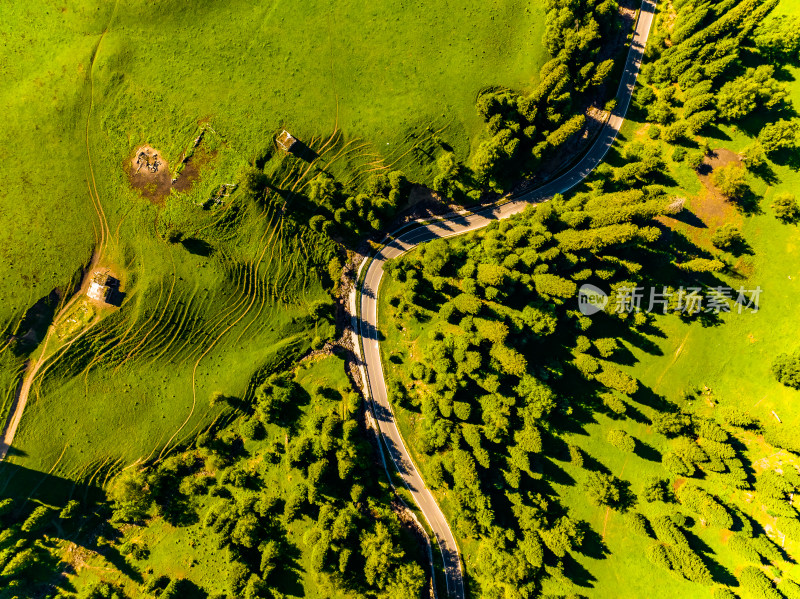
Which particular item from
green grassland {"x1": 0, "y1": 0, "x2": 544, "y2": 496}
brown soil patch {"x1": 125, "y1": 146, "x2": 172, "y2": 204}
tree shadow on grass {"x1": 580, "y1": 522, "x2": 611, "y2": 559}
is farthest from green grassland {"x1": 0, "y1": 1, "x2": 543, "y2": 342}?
tree shadow on grass {"x1": 580, "y1": 522, "x2": 611, "y2": 559}

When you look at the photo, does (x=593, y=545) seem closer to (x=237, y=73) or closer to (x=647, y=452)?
(x=647, y=452)

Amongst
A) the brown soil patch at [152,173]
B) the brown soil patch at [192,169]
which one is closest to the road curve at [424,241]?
the brown soil patch at [192,169]

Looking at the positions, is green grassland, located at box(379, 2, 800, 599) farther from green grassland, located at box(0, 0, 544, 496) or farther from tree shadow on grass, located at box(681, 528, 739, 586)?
green grassland, located at box(0, 0, 544, 496)

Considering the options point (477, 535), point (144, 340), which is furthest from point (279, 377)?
point (477, 535)

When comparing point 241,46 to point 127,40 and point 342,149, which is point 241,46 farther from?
point 342,149

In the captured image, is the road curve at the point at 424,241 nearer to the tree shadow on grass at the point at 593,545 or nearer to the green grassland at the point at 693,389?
the green grassland at the point at 693,389
